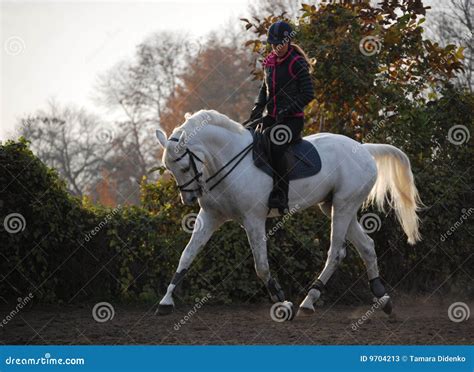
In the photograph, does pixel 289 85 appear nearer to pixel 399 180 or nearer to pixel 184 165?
pixel 184 165

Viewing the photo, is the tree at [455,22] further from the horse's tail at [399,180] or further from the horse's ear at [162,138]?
the horse's ear at [162,138]

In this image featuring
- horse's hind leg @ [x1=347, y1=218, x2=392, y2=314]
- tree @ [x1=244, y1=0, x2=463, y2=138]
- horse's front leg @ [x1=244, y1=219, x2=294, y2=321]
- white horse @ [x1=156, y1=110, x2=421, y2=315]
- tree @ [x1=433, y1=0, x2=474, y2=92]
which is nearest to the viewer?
white horse @ [x1=156, y1=110, x2=421, y2=315]

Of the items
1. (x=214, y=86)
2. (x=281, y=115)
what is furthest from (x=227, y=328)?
(x=214, y=86)

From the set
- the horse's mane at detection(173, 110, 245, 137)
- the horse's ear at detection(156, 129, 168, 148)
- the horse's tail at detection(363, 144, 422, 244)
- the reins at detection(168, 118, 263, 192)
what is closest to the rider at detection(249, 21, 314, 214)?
the reins at detection(168, 118, 263, 192)

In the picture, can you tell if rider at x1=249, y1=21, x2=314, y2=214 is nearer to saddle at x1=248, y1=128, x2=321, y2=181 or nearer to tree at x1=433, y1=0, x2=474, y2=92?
saddle at x1=248, y1=128, x2=321, y2=181

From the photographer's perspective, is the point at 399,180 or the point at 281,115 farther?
the point at 399,180

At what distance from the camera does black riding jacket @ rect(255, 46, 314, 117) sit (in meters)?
8.23

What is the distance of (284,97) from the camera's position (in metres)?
8.29

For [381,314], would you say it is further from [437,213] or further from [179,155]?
[179,155]

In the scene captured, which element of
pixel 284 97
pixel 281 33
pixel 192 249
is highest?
pixel 281 33

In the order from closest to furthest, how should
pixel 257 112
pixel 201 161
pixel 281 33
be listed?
1. pixel 201 161
2. pixel 281 33
3. pixel 257 112

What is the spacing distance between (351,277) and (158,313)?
405cm

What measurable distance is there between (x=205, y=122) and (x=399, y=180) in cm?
306

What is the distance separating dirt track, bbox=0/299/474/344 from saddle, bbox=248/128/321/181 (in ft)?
5.59
